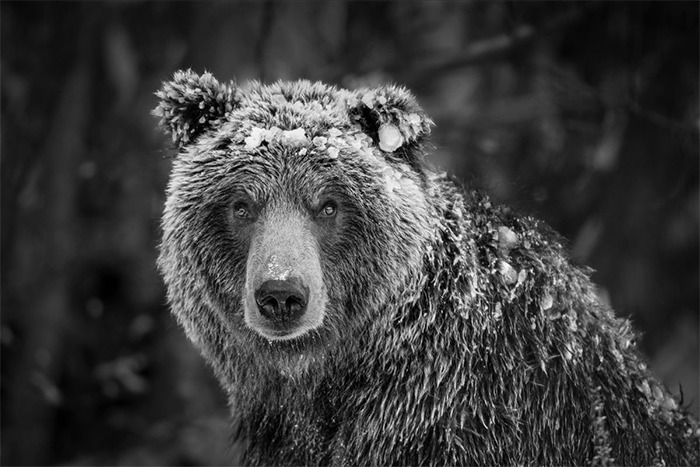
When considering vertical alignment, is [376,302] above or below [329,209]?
below

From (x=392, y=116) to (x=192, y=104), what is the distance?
0.90m

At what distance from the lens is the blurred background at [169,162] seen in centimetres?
870

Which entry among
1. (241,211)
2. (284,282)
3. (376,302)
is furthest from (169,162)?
(284,282)

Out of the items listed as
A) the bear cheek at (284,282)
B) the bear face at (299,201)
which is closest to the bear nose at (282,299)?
the bear cheek at (284,282)

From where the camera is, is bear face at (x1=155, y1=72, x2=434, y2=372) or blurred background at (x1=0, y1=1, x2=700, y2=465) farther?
blurred background at (x1=0, y1=1, x2=700, y2=465)

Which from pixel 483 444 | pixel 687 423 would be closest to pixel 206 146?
pixel 483 444

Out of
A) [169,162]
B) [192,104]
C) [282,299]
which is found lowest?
[282,299]

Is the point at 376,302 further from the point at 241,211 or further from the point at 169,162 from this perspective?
the point at 169,162

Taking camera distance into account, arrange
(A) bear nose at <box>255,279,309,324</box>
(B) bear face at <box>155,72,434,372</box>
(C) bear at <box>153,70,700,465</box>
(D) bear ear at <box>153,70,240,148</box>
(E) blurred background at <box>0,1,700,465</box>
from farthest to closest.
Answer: (E) blurred background at <box>0,1,700,465</box>, (D) bear ear at <box>153,70,240,148</box>, (B) bear face at <box>155,72,434,372</box>, (C) bear at <box>153,70,700,465</box>, (A) bear nose at <box>255,279,309,324</box>

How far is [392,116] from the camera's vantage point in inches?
166

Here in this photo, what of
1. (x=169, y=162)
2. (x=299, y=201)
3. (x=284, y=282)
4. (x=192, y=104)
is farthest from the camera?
(x=169, y=162)

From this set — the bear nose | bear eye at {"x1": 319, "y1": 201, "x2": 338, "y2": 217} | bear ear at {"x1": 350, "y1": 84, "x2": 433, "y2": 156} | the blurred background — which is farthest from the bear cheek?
the blurred background

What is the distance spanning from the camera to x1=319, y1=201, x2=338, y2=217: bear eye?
423 centimetres

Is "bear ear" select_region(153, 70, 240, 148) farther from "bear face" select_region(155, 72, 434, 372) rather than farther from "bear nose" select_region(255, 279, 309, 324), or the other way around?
"bear nose" select_region(255, 279, 309, 324)
